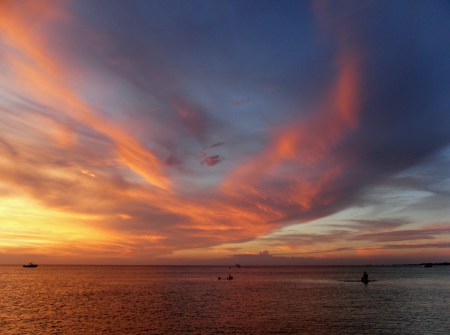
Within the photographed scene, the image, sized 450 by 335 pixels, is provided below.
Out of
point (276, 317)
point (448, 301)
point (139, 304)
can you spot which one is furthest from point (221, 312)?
point (448, 301)

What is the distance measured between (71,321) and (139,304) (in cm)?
2443

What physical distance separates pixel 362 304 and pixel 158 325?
153 feet

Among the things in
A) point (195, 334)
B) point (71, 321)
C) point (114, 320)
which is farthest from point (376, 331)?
point (71, 321)

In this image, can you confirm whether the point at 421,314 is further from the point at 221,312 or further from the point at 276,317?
the point at 221,312

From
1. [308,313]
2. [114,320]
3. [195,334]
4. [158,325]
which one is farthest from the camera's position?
[308,313]

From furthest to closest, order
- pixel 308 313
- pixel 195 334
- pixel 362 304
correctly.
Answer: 1. pixel 362 304
2. pixel 308 313
3. pixel 195 334

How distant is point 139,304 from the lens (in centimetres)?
8256

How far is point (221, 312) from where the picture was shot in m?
69.2

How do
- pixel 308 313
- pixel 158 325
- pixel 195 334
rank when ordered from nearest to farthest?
pixel 195 334 → pixel 158 325 → pixel 308 313

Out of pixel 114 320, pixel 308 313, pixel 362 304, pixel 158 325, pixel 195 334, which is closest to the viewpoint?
pixel 195 334

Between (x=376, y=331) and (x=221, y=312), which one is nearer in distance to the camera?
(x=376, y=331)

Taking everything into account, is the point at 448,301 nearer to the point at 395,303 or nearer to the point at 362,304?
the point at 395,303

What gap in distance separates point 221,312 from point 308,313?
639 inches

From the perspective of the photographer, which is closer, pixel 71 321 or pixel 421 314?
pixel 71 321
